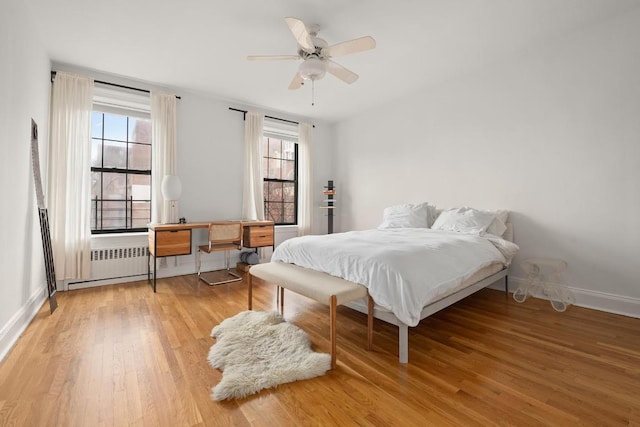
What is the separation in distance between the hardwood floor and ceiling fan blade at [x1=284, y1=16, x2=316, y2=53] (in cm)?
231

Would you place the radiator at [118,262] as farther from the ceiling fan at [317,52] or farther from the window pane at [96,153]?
the ceiling fan at [317,52]

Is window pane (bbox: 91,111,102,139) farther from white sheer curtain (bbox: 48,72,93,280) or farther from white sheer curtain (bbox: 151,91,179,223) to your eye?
white sheer curtain (bbox: 151,91,179,223)

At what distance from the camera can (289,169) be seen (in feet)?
17.8

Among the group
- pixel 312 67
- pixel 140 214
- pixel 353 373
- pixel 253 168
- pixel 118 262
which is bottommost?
pixel 353 373

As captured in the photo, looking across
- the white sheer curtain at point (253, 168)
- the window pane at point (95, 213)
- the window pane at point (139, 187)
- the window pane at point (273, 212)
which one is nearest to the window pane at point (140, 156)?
the window pane at point (139, 187)

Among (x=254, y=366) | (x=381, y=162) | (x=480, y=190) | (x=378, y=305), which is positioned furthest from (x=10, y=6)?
(x=480, y=190)

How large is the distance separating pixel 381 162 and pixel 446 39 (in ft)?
7.18

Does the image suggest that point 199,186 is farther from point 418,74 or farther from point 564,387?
point 564,387

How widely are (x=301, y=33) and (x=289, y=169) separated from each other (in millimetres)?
3246

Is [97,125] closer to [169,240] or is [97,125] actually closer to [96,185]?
[96,185]

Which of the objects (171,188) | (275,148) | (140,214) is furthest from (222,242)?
(275,148)

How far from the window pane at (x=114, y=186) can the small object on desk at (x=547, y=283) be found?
16.0ft

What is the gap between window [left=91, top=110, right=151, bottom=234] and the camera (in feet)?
12.3

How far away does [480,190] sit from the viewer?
3674 mm
